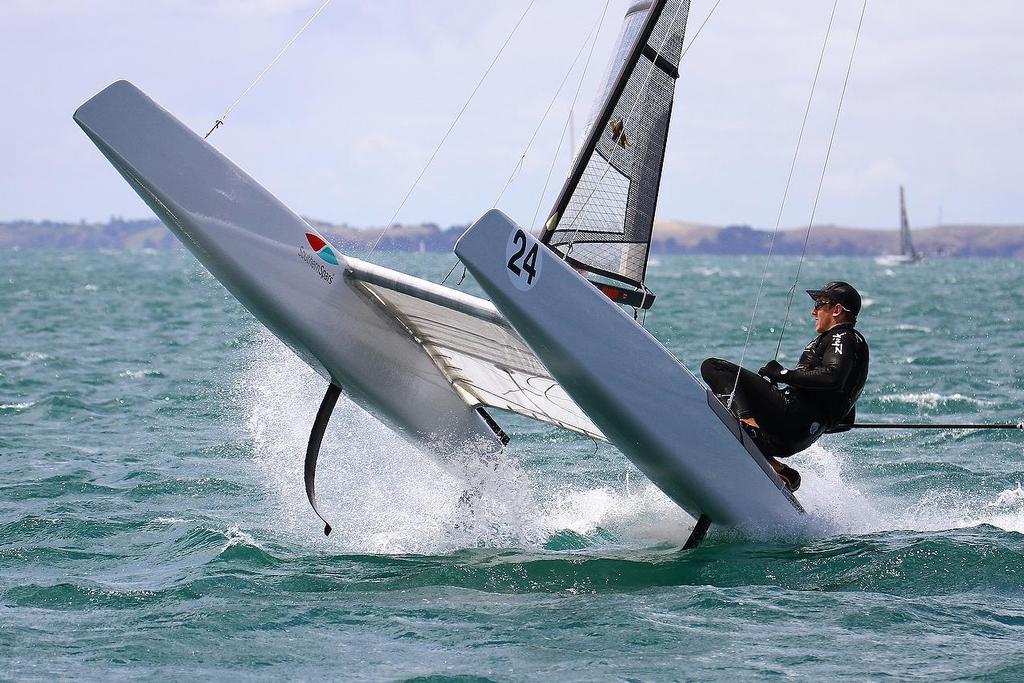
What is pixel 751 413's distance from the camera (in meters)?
5.01

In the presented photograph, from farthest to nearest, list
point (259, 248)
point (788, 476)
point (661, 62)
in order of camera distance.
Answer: point (661, 62) < point (788, 476) < point (259, 248)

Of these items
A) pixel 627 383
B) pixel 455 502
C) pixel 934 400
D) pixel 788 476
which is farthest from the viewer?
Result: pixel 934 400

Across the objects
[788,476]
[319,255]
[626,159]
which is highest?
[626,159]

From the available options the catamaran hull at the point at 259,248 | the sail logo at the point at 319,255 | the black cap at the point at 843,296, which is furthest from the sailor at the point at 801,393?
the sail logo at the point at 319,255

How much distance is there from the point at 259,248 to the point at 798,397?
7.13 ft

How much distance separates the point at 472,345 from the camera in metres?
5.03

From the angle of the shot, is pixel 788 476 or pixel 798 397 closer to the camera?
pixel 798 397

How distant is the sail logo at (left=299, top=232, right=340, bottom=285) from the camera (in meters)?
4.75

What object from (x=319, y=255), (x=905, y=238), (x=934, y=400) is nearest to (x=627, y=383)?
(x=319, y=255)

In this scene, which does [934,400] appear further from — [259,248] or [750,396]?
[259,248]

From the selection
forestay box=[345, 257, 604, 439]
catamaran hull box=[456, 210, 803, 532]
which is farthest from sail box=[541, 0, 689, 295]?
catamaran hull box=[456, 210, 803, 532]

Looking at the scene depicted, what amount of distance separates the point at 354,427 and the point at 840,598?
3051mm

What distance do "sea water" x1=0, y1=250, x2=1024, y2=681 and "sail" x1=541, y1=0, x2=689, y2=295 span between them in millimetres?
780

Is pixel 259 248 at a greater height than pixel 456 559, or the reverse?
pixel 259 248
